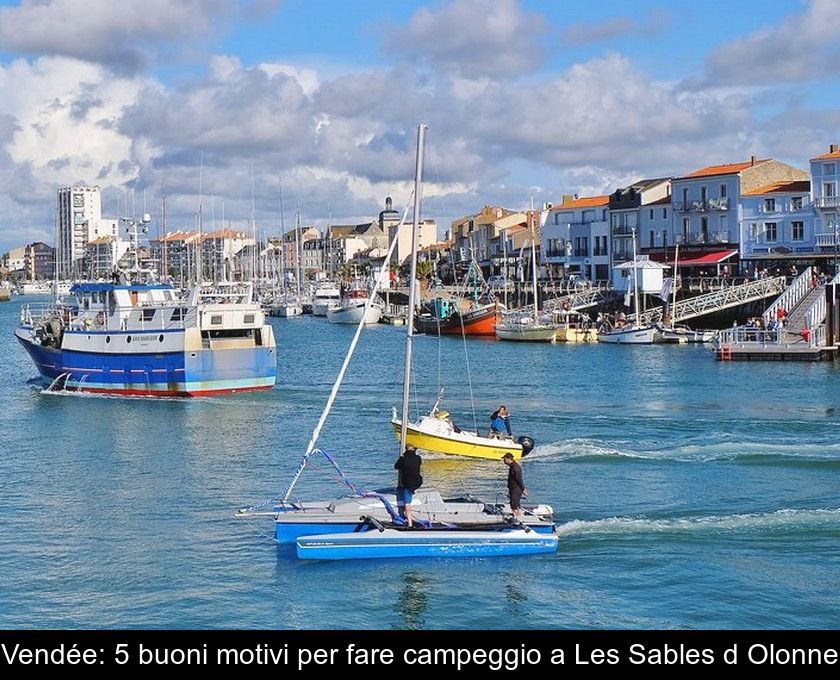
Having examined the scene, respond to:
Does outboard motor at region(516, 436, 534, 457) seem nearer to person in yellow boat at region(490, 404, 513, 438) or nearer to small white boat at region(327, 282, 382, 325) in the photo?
person in yellow boat at region(490, 404, 513, 438)

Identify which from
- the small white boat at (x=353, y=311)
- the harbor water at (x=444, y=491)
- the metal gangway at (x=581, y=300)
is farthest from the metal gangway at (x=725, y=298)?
the small white boat at (x=353, y=311)

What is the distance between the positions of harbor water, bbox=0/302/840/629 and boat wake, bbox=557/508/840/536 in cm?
7

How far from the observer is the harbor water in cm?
2516

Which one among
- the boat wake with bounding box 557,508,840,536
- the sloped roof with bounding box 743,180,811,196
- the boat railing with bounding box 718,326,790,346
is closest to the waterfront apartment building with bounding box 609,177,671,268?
the sloped roof with bounding box 743,180,811,196

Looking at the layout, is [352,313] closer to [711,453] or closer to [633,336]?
[633,336]

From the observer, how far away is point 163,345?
60.9m

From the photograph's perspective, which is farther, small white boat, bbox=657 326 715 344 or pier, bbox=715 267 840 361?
small white boat, bbox=657 326 715 344

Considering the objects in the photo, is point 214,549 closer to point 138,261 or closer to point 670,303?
point 138,261

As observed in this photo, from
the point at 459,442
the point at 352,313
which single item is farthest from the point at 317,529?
the point at 352,313

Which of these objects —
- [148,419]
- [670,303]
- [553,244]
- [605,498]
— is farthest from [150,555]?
[553,244]

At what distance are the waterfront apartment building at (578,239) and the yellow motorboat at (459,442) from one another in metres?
92.9

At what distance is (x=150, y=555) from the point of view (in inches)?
1158
